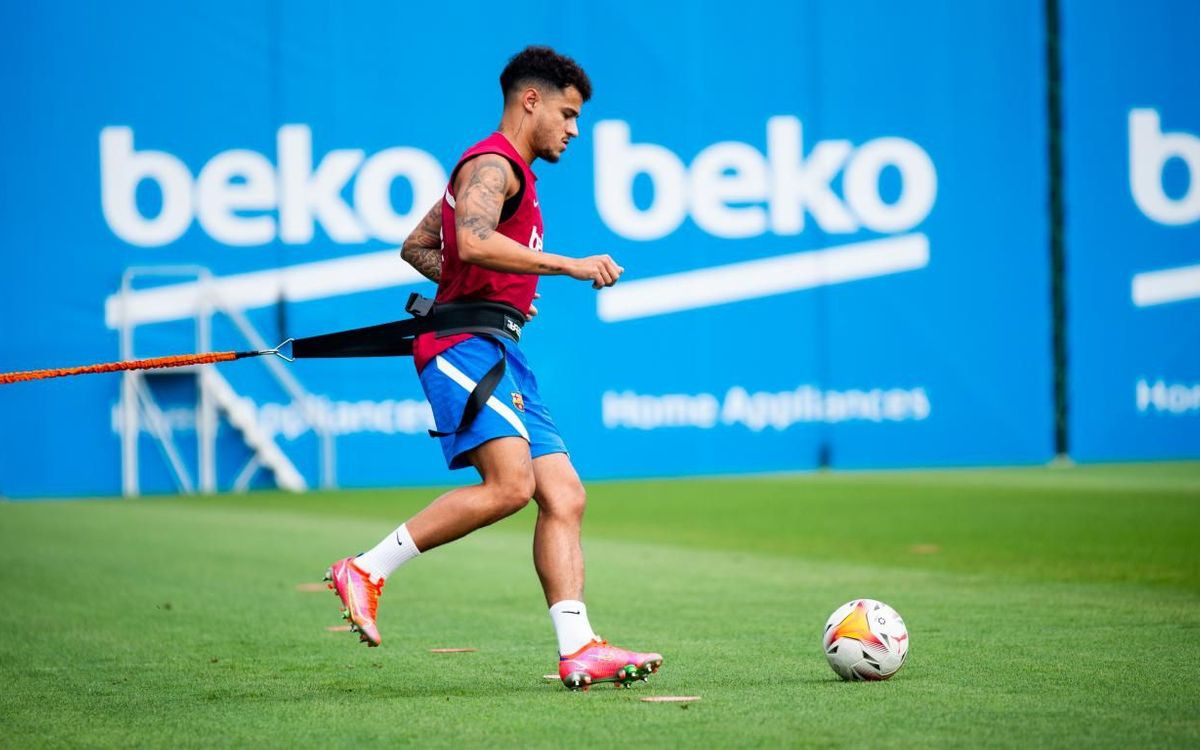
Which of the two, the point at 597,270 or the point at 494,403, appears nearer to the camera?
the point at 597,270

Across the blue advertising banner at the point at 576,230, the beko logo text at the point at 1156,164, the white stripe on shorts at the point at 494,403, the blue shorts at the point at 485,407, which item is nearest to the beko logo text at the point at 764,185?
the blue advertising banner at the point at 576,230

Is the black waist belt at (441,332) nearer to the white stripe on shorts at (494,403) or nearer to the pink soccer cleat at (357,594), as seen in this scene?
the white stripe on shorts at (494,403)

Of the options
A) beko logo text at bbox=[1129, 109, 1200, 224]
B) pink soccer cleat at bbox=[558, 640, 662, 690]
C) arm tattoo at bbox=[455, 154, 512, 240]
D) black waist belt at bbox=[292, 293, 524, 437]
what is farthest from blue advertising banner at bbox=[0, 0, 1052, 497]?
pink soccer cleat at bbox=[558, 640, 662, 690]

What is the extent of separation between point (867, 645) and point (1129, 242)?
15884 millimetres

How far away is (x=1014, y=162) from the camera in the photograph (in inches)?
795

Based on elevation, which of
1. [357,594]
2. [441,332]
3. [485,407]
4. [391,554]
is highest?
[441,332]

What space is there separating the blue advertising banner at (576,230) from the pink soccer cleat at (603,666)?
13.1 m

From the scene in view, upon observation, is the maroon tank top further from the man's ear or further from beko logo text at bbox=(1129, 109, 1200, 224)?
beko logo text at bbox=(1129, 109, 1200, 224)

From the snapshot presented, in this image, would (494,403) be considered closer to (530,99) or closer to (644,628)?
(530,99)

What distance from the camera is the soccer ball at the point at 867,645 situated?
18.1 ft

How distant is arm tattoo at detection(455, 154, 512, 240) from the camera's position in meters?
5.49

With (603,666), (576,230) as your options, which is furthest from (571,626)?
(576,230)

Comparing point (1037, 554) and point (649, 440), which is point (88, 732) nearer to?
point (1037, 554)

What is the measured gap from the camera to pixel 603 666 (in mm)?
5449
